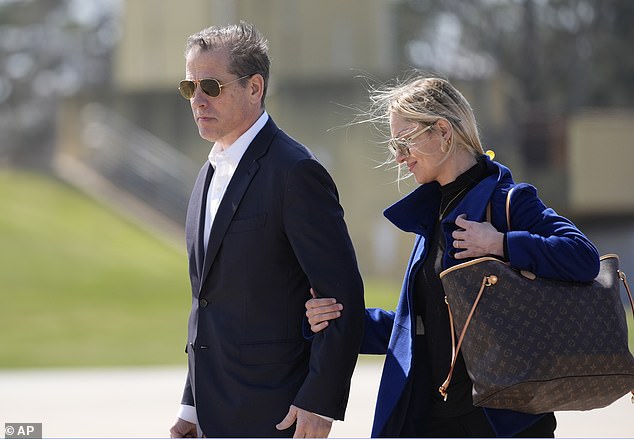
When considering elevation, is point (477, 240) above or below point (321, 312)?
above

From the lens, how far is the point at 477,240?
3.69 metres

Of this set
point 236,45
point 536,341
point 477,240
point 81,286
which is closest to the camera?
point 536,341

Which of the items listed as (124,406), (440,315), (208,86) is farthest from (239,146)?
(124,406)

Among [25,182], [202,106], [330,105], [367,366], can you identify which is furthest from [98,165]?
[202,106]

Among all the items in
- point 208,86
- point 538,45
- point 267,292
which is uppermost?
→ point 538,45

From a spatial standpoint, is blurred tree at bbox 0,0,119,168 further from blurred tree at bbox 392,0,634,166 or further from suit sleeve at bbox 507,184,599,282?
suit sleeve at bbox 507,184,599,282

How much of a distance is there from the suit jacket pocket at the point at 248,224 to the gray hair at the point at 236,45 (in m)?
0.47

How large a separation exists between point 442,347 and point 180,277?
55.8ft

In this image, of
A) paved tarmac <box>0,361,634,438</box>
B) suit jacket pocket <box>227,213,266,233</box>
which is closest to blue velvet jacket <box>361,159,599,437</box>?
suit jacket pocket <box>227,213,266,233</box>

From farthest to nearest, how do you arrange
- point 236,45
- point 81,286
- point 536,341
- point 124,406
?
1. point 81,286
2. point 124,406
3. point 236,45
4. point 536,341

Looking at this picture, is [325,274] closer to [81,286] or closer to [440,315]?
[440,315]

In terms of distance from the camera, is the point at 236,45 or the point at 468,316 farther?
the point at 236,45

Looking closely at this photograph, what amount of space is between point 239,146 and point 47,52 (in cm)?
4502

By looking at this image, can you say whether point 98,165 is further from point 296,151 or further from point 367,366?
point 296,151
